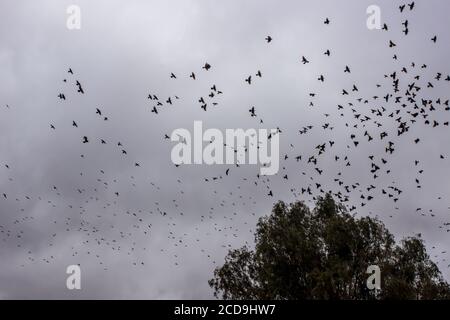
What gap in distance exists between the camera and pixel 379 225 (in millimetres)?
36594

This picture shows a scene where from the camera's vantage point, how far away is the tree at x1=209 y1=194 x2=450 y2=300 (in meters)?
33.8

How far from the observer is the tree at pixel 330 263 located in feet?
111

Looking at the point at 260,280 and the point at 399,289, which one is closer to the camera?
the point at 399,289

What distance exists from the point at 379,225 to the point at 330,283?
6.86 metres

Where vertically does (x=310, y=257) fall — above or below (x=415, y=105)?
below

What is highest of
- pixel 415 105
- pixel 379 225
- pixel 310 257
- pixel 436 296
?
pixel 415 105

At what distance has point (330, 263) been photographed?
3478 cm
